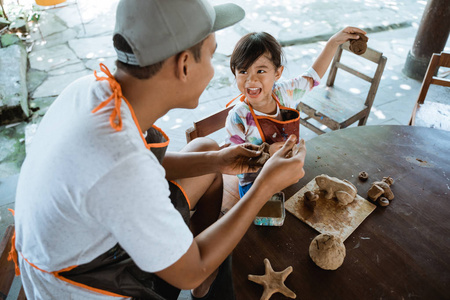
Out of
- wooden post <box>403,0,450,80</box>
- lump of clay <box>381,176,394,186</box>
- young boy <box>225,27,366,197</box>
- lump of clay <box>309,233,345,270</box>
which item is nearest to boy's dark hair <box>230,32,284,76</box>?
young boy <box>225,27,366,197</box>

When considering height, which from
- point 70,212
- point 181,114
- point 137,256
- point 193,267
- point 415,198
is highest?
point 70,212

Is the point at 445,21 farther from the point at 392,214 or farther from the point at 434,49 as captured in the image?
the point at 392,214

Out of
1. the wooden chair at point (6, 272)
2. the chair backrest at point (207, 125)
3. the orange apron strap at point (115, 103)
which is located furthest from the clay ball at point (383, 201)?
the wooden chair at point (6, 272)

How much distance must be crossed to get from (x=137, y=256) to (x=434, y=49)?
5.65 metres

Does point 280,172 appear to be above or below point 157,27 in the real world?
below

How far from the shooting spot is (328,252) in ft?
4.54

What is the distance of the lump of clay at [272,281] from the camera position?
51.8 inches

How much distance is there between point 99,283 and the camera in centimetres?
131

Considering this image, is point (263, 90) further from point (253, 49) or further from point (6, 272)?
point (6, 272)

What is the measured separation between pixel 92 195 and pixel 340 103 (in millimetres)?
2911

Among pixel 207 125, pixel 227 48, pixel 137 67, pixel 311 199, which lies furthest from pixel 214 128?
pixel 227 48

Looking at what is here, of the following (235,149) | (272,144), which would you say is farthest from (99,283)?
(272,144)

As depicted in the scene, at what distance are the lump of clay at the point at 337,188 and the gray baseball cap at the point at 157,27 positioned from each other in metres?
1.00

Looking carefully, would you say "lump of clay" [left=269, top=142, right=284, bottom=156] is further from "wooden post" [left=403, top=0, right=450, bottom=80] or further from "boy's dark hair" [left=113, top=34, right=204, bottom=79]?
"wooden post" [left=403, top=0, right=450, bottom=80]
